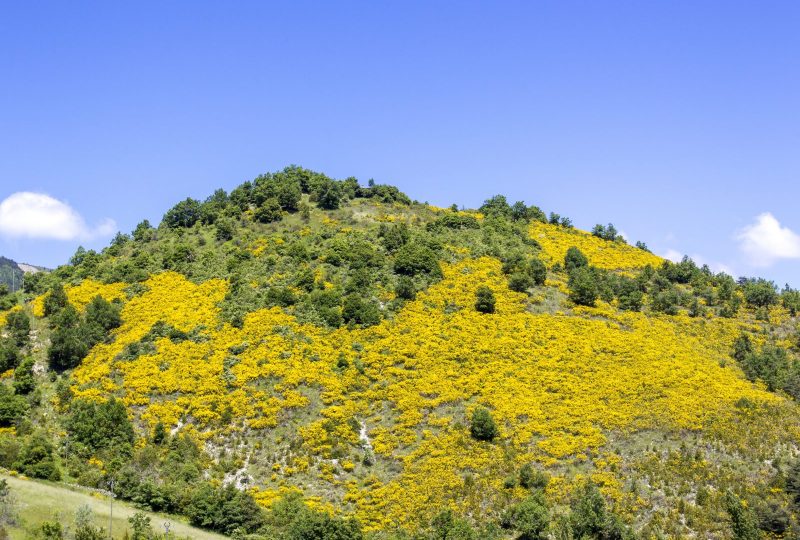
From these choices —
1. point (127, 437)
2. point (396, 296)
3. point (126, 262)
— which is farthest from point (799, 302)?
point (126, 262)

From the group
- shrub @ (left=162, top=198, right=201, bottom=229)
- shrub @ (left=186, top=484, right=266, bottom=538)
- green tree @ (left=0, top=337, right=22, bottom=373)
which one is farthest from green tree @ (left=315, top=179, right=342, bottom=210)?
shrub @ (left=186, top=484, right=266, bottom=538)

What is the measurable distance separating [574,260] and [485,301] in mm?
21797

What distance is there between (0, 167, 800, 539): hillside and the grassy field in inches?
68.0

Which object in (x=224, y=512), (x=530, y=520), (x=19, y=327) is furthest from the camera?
(x=19, y=327)

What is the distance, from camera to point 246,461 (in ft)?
206

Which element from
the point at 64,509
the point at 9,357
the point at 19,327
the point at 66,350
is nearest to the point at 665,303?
the point at 64,509

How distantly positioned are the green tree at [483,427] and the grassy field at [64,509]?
77.4 ft

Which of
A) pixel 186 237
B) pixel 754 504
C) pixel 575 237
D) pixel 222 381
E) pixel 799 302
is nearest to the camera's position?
pixel 754 504

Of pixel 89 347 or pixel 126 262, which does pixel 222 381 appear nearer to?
pixel 89 347

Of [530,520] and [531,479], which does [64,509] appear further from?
[531,479]

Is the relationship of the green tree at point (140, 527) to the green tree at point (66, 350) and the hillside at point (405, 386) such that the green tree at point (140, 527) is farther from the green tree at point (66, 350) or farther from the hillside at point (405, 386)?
the green tree at point (66, 350)

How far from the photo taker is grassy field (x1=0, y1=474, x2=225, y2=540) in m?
50.4

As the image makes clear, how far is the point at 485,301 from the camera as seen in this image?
8144 cm

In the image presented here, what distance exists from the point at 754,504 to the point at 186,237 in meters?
78.1
